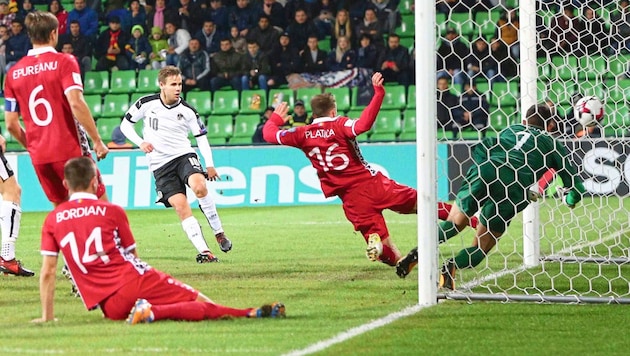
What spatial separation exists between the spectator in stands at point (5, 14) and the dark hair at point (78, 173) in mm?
16565

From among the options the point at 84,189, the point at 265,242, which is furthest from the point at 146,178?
the point at 84,189

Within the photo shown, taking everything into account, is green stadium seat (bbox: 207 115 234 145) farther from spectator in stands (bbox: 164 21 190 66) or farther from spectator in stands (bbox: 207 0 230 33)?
spectator in stands (bbox: 207 0 230 33)

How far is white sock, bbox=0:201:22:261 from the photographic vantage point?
9602mm

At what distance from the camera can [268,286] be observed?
8664mm

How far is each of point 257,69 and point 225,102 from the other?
83 cm

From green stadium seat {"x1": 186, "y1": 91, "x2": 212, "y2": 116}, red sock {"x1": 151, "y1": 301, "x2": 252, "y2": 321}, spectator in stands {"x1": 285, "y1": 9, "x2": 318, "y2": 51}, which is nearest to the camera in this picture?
red sock {"x1": 151, "y1": 301, "x2": 252, "y2": 321}

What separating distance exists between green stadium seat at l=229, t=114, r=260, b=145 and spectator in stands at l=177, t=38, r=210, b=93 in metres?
1.21

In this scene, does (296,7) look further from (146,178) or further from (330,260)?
(330,260)

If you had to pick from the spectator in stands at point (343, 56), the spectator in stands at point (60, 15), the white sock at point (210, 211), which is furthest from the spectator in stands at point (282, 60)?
the white sock at point (210, 211)

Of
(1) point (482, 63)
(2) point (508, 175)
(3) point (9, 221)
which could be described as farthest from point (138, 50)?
(2) point (508, 175)

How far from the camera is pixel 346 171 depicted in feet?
30.2

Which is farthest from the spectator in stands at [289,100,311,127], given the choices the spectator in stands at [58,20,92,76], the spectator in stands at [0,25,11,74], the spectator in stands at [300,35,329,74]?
the spectator in stands at [0,25,11,74]

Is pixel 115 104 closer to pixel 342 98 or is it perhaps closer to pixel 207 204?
pixel 342 98

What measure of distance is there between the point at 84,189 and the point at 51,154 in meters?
1.17
